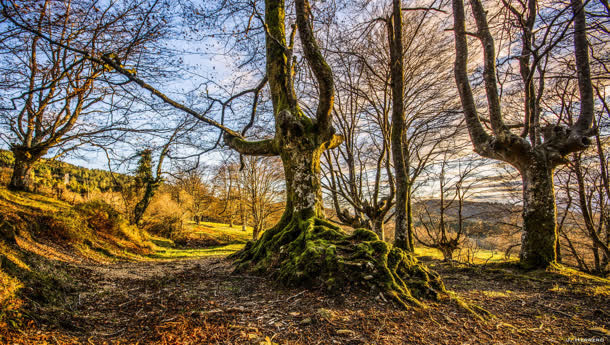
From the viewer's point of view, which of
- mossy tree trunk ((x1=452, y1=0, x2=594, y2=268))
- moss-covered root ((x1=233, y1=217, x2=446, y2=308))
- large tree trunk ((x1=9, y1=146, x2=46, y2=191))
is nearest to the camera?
moss-covered root ((x1=233, y1=217, x2=446, y2=308))

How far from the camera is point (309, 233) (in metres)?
3.86

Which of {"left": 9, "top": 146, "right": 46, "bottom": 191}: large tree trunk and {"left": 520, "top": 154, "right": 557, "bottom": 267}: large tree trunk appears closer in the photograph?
{"left": 520, "top": 154, "right": 557, "bottom": 267}: large tree trunk

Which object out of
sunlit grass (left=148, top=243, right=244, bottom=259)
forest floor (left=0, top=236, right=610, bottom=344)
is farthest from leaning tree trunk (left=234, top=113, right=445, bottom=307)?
sunlit grass (left=148, top=243, right=244, bottom=259)

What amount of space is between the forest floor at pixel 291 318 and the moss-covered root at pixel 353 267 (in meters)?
0.18

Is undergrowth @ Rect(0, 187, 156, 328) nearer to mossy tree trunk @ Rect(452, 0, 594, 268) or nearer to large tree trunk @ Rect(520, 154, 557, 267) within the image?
mossy tree trunk @ Rect(452, 0, 594, 268)

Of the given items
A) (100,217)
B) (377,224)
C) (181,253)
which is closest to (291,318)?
(377,224)

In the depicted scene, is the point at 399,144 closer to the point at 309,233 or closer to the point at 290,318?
the point at 309,233

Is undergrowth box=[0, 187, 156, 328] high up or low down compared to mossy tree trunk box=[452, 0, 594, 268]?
down

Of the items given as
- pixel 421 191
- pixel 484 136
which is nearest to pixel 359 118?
pixel 421 191

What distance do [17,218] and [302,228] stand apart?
5791mm

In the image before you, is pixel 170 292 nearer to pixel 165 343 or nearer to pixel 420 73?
pixel 165 343

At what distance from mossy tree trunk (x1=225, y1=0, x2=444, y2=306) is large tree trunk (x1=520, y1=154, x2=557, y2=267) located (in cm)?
303

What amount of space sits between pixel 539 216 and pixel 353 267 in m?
4.20

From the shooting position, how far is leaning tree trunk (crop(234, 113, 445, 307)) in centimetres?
267
